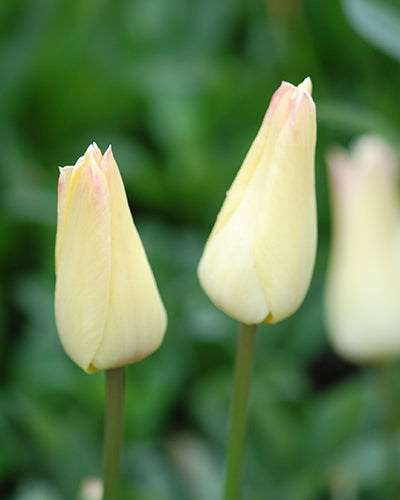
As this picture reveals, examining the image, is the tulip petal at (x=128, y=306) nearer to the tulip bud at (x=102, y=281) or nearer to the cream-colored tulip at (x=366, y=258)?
the tulip bud at (x=102, y=281)

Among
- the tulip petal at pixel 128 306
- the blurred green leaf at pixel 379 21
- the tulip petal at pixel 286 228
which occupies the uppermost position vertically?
the blurred green leaf at pixel 379 21

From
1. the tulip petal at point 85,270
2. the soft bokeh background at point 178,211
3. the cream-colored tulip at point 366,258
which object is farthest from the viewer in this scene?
the soft bokeh background at point 178,211

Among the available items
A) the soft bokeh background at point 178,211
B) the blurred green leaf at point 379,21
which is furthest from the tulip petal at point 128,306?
the blurred green leaf at point 379,21

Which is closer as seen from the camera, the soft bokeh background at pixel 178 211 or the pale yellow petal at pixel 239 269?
the pale yellow petal at pixel 239 269

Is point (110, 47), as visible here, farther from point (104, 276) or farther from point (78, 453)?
point (104, 276)

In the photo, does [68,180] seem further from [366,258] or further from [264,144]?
[366,258]

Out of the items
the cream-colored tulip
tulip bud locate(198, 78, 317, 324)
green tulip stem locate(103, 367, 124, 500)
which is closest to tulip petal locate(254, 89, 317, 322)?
tulip bud locate(198, 78, 317, 324)

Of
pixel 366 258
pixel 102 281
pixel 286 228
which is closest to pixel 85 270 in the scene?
pixel 102 281

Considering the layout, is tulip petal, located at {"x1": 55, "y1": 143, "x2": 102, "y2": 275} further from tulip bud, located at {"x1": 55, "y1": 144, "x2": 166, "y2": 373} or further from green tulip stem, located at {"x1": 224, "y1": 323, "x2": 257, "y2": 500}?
green tulip stem, located at {"x1": 224, "y1": 323, "x2": 257, "y2": 500}
